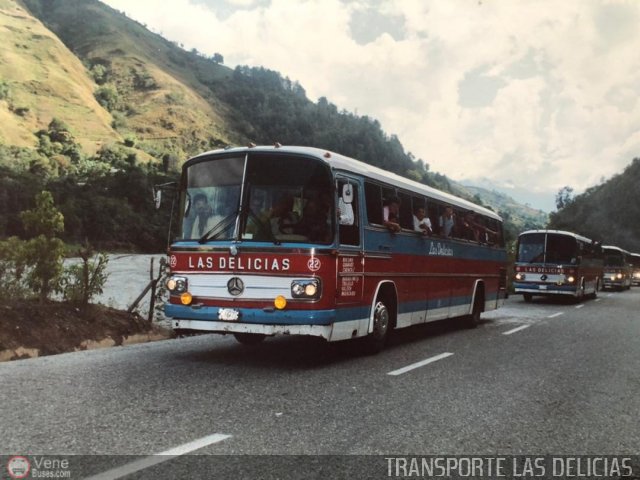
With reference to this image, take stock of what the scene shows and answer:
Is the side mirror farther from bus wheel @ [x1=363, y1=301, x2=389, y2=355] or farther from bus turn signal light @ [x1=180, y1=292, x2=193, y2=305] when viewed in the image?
bus turn signal light @ [x1=180, y1=292, x2=193, y2=305]

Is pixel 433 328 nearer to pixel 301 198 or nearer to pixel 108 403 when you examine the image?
pixel 301 198

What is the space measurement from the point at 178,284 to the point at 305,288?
1.83 m

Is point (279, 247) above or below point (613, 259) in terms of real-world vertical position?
below

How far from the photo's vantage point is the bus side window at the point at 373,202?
8961 mm

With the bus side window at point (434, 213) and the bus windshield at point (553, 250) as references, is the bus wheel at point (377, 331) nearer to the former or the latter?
the bus side window at point (434, 213)

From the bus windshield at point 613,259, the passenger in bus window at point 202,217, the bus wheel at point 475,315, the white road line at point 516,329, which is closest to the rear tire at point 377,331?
the passenger in bus window at point 202,217

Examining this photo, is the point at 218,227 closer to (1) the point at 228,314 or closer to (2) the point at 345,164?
(1) the point at 228,314

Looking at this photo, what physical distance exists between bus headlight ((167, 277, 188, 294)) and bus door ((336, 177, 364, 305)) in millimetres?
2036

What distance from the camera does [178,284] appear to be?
26.9ft

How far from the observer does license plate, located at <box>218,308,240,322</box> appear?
25.3ft

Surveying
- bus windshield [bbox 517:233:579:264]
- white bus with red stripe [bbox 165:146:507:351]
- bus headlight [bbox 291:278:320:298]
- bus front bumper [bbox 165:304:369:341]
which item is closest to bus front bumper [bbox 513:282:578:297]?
bus windshield [bbox 517:233:579:264]

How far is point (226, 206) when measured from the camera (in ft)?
26.4

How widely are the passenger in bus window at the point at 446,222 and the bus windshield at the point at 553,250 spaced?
1220 cm

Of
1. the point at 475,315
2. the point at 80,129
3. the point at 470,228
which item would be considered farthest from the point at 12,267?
the point at 80,129
